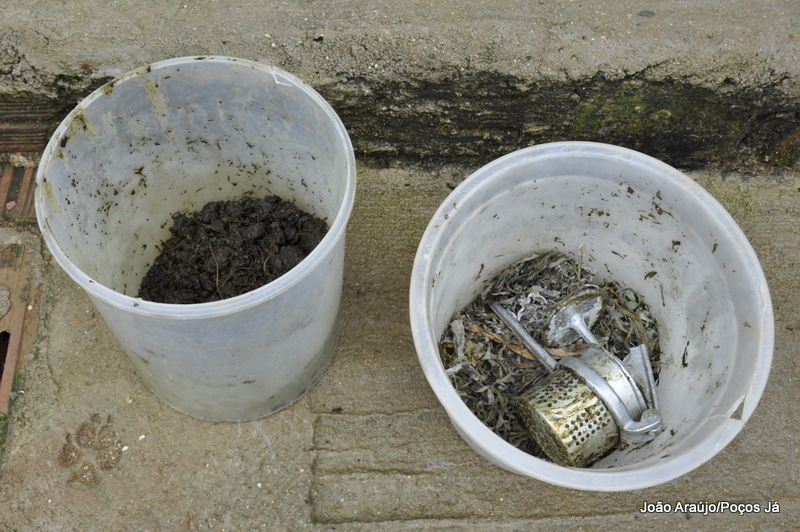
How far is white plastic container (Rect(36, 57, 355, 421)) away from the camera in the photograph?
4.00ft

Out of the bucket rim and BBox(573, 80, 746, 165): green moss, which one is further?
BBox(573, 80, 746, 165): green moss

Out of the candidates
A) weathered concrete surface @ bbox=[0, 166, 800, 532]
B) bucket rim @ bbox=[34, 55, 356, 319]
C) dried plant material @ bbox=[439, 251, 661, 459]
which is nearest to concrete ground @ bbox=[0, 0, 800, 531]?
weathered concrete surface @ bbox=[0, 166, 800, 532]

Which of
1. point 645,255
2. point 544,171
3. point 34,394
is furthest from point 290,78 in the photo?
point 34,394

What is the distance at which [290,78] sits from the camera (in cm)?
139

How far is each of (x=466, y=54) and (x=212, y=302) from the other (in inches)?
40.3

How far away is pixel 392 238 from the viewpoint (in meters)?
1.90

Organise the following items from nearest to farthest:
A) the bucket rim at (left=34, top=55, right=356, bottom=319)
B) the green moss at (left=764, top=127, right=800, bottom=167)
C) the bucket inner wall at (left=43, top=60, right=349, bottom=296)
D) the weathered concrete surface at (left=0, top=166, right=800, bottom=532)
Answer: the bucket rim at (left=34, top=55, right=356, bottom=319) < the bucket inner wall at (left=43, top=60, right=349, bottom=296) < the weathered concrete surface at (left=0, top=166, right=800, bottom=532) < the green moss at (left=764, top=127, right=800, bottom=167)

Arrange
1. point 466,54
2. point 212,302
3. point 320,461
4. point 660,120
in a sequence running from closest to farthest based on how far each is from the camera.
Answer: point 212,302 → point 320,461 → point 466,54 → point 660,120

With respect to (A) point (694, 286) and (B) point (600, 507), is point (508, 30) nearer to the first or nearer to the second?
(A) point (694, 286)

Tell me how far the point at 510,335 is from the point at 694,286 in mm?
475

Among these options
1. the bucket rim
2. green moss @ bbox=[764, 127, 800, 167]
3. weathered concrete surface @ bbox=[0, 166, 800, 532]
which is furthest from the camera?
green moss @ bbox=[764, 127, 800, 167]

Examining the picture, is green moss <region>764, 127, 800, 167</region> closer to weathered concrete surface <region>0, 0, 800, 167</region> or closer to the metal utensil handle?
weathered concrete surface <region>0, 0, 800, 167</region>

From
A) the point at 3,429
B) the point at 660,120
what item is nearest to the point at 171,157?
the point at 3,429

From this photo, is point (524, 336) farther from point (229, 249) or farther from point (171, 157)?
point (171, 157)
